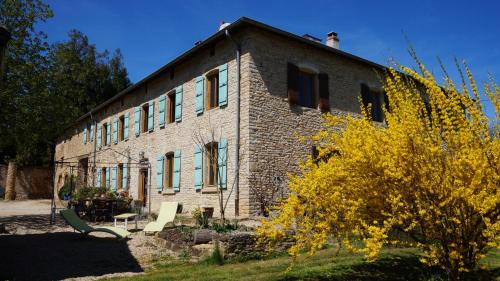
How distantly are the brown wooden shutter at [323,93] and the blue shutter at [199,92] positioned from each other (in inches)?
144

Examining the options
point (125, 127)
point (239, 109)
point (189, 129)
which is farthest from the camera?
point (125, 127)

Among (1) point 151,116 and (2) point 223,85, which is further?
(1) point 151,116

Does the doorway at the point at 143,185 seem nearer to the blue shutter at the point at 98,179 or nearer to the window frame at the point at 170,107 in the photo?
the window frame at the point at 170,107

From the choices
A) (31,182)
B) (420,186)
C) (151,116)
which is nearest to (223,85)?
(151,116)

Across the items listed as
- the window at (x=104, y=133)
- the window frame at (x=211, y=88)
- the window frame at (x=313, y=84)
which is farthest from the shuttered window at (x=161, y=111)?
the window at (x=104, y=133)

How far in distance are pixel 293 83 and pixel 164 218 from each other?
5.42m

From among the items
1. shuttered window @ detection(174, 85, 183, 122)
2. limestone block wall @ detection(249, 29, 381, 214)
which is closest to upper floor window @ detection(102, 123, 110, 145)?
shuttered window @ detection(174, 85, 183, 122)

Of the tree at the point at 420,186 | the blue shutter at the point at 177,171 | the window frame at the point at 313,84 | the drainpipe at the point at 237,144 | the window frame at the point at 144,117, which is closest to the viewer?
the tree at the point at 420,186

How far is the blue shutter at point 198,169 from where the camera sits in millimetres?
12334

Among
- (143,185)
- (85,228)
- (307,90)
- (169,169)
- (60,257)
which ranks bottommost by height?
(60,257)

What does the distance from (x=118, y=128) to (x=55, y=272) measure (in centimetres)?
1343

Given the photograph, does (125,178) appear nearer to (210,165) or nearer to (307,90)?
(210,165)

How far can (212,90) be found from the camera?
13.1m

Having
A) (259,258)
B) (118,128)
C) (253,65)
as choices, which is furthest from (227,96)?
(118,128)
